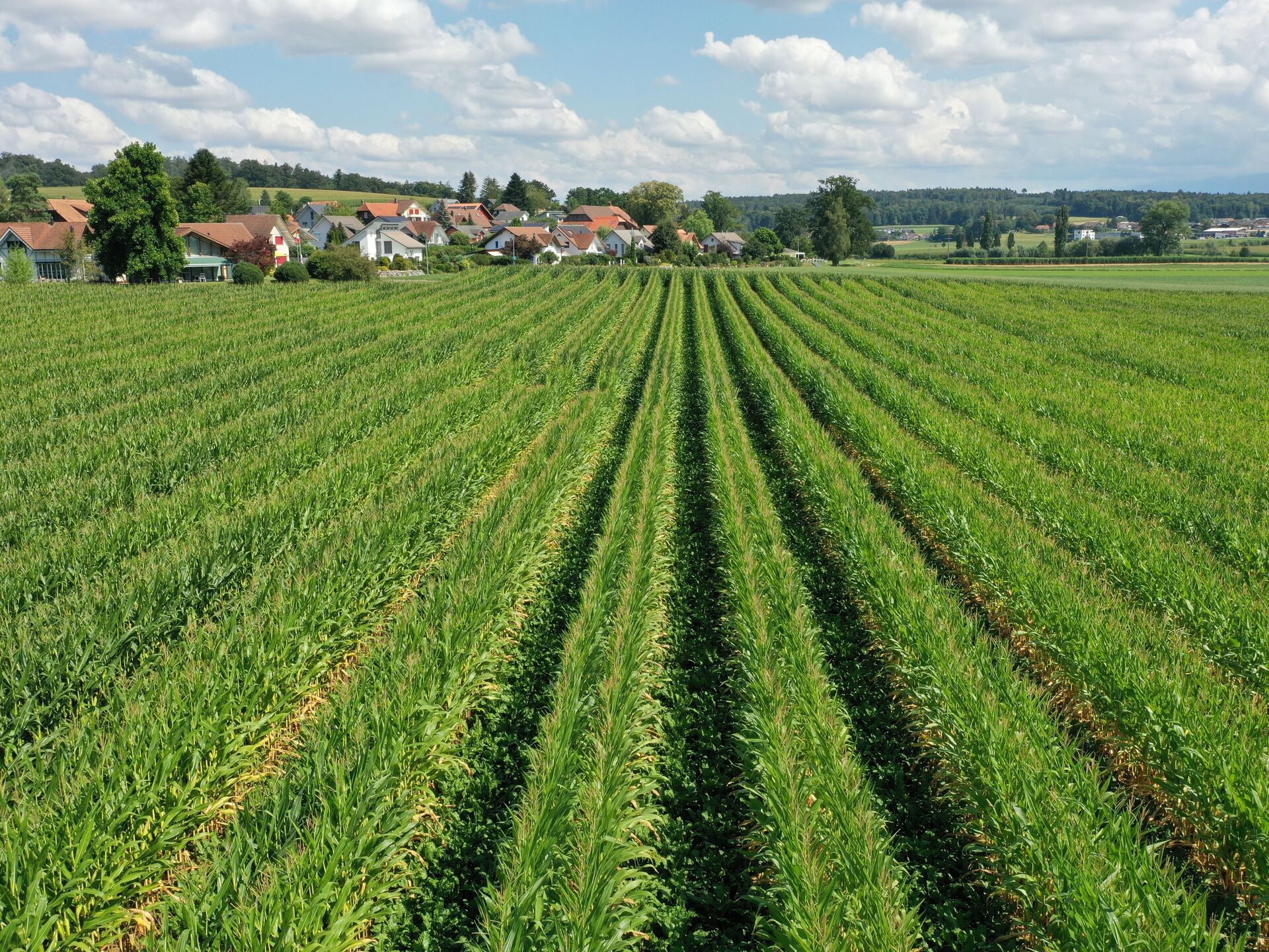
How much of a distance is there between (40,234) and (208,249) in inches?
655

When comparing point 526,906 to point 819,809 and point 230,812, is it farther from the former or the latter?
point 230,812

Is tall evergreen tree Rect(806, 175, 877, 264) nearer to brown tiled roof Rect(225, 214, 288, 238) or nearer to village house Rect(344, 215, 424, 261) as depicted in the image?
village house Rect(344, 215, 424, 261)

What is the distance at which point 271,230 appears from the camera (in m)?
77.9

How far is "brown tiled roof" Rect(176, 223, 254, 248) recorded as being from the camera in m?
70.6

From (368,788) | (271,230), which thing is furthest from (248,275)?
(368,788)

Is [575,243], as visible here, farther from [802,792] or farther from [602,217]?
[802,792]

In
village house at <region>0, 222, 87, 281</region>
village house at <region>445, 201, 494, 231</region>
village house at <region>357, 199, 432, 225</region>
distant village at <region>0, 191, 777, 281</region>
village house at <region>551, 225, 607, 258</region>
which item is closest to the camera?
distant village at <region>0, 191, 777, 281</region>

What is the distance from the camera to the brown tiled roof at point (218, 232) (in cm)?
7062

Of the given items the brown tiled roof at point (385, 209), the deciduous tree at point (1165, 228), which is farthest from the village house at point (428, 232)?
the deciduous tree at point (1165, 228)

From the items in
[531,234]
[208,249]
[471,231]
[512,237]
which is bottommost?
[208,249]

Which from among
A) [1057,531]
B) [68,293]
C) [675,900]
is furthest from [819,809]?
[68,293]

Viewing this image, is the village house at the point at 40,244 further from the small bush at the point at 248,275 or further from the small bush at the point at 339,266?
the small bush at the point at 339,266

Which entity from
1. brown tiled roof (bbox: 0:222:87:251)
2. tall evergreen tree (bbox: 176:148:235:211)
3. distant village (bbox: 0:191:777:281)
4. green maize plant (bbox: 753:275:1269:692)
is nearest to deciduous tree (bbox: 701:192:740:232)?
distant village (bbox: 0:191:777:281)

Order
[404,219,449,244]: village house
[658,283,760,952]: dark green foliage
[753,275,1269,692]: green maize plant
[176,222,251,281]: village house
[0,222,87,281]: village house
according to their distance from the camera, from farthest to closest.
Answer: [404,219,449,244]: village house < [0,222,87,281]: village house < [176,222,251,281]: village house < [753,275,1269,692]: green maize plant < [658,283,760,952]: dark green foliage
